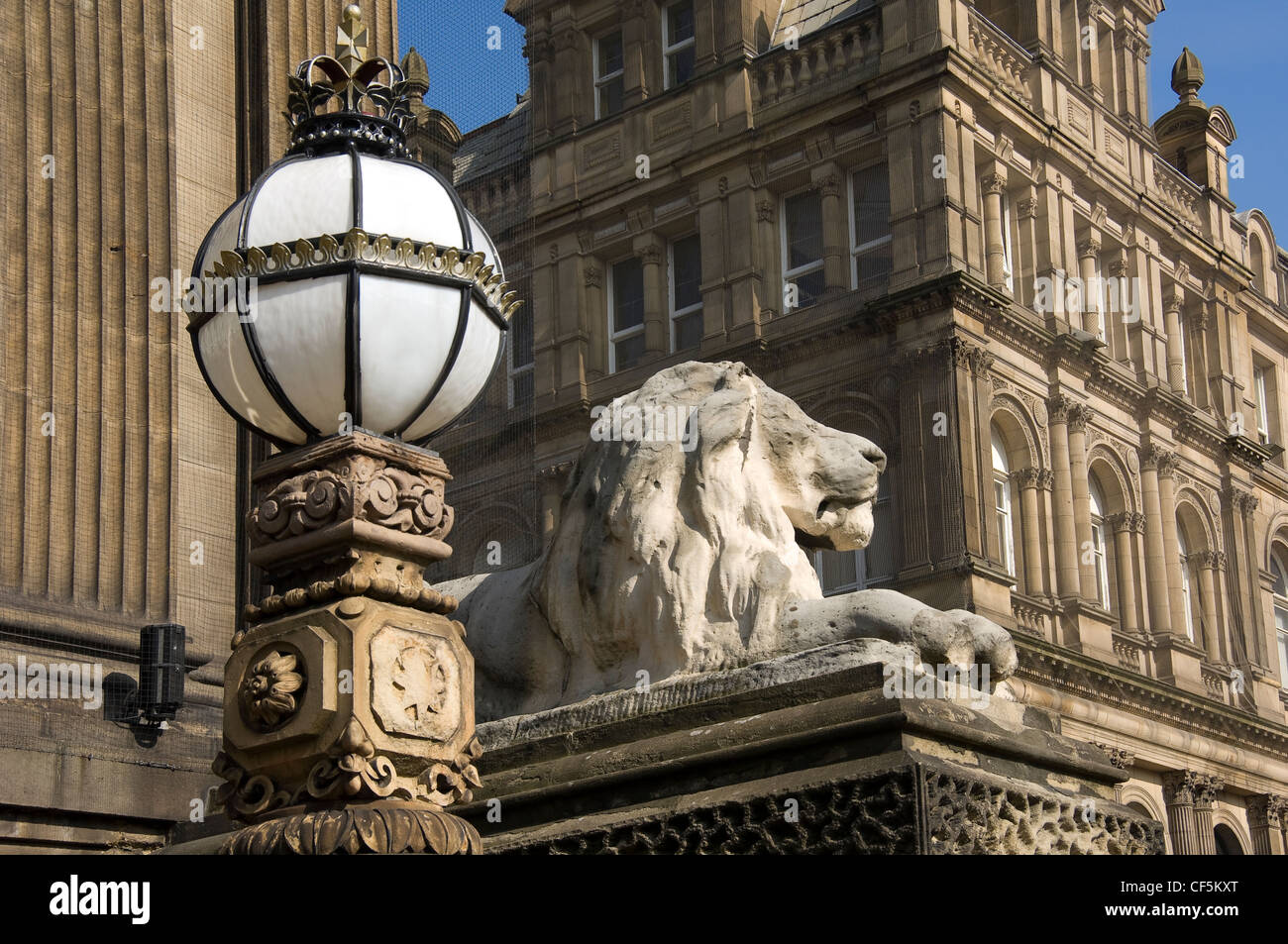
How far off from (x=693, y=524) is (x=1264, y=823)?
103 feet

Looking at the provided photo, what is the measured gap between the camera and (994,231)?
31922 millimetres

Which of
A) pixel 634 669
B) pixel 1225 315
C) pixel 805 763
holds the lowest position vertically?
pixel 805 763

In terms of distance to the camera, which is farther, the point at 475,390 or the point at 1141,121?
the point at 1141,121

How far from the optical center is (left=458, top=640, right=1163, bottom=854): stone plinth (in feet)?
18.0

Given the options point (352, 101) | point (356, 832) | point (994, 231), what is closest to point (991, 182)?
point (994, 231)

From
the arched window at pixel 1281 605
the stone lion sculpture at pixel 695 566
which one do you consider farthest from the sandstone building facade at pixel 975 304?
the stone lion sculpture at pixel 695 566

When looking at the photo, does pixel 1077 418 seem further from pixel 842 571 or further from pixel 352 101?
pixel 352 101

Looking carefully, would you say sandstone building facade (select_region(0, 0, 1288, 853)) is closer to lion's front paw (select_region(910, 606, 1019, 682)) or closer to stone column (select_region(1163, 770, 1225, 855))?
stone column (select_region(1163, 770, 1225, 855))

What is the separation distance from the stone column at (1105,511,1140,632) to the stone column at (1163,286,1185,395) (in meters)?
3.55

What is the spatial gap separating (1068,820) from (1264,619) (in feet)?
107

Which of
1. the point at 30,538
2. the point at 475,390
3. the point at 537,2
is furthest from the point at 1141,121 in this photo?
the point at 475,390
